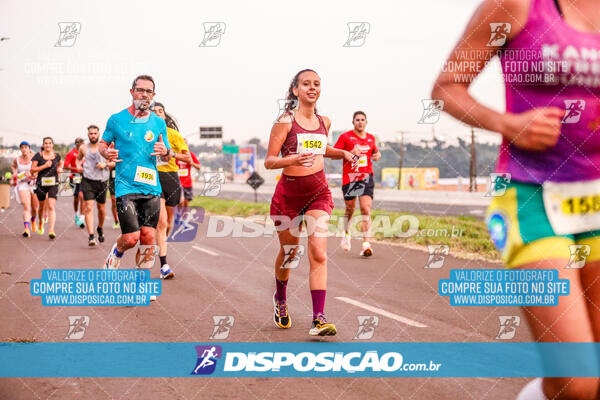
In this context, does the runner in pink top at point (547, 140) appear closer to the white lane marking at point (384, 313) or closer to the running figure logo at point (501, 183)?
the running figure logo at point (501, 183)

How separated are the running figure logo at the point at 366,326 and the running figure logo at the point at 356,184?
15.5 ft

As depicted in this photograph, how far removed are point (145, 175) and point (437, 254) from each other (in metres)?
5.89

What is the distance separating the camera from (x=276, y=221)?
5.41m

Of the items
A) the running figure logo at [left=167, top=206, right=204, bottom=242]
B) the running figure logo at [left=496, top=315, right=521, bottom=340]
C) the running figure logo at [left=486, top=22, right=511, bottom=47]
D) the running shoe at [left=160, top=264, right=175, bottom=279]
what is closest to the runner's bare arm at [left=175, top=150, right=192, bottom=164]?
the running shoe at [left=160, top=264, right=175, bottom=279]

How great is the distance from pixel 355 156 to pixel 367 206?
16.2 feet

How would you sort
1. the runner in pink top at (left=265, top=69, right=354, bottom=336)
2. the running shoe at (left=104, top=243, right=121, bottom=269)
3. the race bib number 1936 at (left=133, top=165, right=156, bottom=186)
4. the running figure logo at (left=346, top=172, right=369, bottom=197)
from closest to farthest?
the runner in pink top at (left=265, top=69, right=354, bottom=336)
the race bib number 1936 at (left=133, top=165, right=156, bottom=186)
the running shoe at (left=104, top=243, right=121, bottom=269)
the running figure logo at (left=346, top=172, right=369, bottom=197)

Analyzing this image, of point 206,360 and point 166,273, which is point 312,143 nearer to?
point 206,360

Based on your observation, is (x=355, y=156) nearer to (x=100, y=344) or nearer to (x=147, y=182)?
(x=147, y=182)

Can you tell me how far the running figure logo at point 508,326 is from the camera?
541 cm

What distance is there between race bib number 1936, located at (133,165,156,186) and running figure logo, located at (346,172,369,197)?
15.9ft

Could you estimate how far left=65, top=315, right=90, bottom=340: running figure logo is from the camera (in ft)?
17.5

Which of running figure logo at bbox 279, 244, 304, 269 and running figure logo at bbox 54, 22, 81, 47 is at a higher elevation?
running figure logo at bbox 54, 22, 81, 47

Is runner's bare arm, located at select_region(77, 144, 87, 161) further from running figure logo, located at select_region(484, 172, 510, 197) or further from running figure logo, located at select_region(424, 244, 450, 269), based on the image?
running figure logo, located at select_region(484, 172, 510, 197)

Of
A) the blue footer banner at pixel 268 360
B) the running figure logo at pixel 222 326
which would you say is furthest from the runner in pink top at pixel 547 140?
the running figure logo at pixel 222 326
